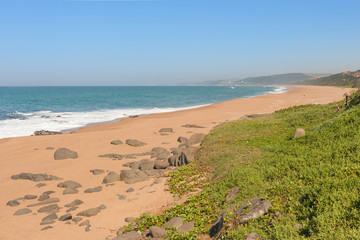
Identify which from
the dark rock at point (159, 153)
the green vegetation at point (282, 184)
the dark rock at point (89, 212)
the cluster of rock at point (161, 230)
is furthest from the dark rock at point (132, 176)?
the cluster of rock at point (161, 230)

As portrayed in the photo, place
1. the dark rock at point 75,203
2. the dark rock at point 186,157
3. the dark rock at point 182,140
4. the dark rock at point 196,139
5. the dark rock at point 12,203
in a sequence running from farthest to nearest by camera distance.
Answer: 1. the dark rock at point 182,140
2. the dark rock at point 196,139
3. the dark rock at point 186,157
4. the dark rock at point 12,203
5. the dark rock at point 75,203

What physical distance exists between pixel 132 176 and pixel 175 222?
7.38 metres

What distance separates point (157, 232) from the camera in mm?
8422

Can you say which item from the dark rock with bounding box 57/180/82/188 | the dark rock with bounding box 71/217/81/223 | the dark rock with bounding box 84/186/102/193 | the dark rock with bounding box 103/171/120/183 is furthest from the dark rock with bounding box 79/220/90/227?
the dark rock with bounding box 57/180/82/188

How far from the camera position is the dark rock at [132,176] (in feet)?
50.0

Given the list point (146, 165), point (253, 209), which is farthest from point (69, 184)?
point (253, 209)

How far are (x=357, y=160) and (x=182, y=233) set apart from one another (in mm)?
6656

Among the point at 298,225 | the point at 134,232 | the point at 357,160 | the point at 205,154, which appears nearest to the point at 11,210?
the point at 134,232

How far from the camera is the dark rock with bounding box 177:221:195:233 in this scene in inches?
326

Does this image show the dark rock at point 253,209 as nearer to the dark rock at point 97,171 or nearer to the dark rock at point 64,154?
the dark rock at point 97,171

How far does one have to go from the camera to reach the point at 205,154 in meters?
16.2

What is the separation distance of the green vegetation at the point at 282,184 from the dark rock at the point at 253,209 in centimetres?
16

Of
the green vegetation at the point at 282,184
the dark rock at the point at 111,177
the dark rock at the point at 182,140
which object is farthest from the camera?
the dark rock at the point at 182,140

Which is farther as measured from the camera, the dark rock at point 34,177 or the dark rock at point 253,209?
the dark rock at point 34,177
